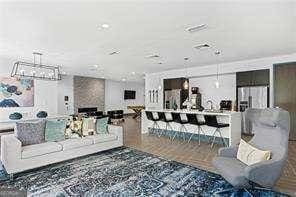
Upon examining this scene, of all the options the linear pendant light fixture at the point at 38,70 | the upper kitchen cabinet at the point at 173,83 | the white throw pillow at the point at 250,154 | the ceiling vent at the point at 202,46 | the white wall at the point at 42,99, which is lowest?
the white throw pillow at the point at 250,154

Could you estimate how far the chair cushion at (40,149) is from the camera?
142 inches

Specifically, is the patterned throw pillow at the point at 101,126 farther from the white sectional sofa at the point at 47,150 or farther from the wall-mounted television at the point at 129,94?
the wall-mounted television at the point at 129,94

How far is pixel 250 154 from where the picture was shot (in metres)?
A: 2.96

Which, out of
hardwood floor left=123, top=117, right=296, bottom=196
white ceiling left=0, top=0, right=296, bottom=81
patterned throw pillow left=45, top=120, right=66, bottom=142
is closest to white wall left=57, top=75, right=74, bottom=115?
white ceiling left=0, top=0, right=296, bottom=81

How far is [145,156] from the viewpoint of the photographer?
4.59 metres

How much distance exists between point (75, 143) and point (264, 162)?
3.63 metres

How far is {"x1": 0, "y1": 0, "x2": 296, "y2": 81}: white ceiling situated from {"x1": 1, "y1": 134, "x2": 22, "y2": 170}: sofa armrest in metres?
2.14

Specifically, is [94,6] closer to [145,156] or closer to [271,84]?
[145,156]

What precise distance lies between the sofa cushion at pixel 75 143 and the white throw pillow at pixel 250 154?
10.5 feet

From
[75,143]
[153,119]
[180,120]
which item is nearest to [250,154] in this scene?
[180,120]

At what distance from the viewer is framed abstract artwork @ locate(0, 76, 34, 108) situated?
7207mm

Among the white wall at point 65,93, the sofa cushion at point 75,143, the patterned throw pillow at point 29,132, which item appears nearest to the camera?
the patterned throw pillow at point 29,132

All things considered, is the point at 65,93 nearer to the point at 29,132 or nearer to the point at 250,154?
the point at 29,132

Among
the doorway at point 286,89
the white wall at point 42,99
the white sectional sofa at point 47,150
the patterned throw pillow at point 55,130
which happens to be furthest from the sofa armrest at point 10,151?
the doorway at point 286,89
